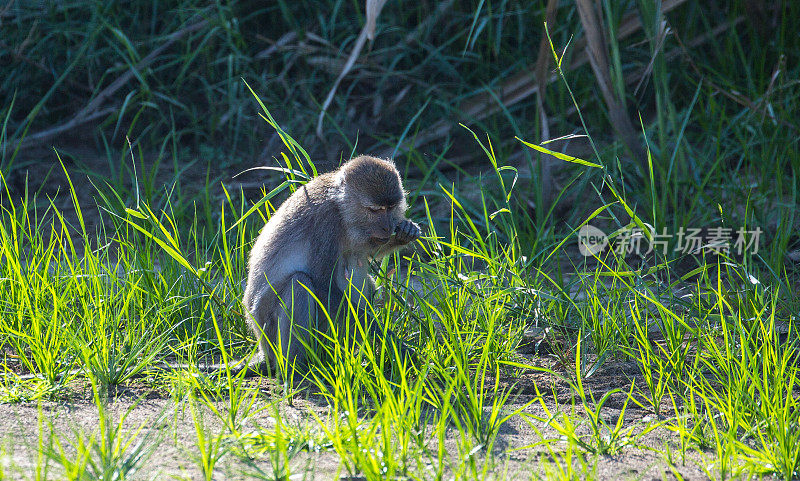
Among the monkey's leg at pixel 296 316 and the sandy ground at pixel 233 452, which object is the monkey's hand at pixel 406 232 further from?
the sandy ground at pixel 233 452

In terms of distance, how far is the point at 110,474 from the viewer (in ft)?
7.82

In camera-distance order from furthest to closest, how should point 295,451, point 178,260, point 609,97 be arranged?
point 609,97 < point 178,260 < point 295,451

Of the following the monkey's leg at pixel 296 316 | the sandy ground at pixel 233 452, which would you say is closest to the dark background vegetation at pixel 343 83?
the monkey's leg at pixel 296 316

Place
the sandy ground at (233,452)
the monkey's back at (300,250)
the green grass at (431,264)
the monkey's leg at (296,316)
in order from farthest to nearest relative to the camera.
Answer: the monkey's back at (300,250)
the monkey's leg at (296,316)
the green grass at (431,264)
the sandy ground at (233,452)

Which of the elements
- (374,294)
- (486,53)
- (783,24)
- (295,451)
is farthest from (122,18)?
(295,451)

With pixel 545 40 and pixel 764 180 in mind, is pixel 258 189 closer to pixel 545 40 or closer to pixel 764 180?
pixel 545 40

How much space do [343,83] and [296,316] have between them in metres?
3.83

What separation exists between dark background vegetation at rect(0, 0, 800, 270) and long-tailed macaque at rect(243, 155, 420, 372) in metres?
1.84

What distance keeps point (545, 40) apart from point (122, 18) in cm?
387

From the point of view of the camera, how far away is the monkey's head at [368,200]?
12.4 ft

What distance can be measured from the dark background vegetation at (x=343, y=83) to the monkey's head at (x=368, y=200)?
72.4 inches

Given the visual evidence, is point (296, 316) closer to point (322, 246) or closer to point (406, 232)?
point (322, 246)

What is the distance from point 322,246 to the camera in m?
3.78

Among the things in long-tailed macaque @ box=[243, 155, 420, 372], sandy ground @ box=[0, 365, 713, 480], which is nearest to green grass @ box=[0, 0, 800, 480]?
sandy ground @ box=[0, 365, 713, 480]
